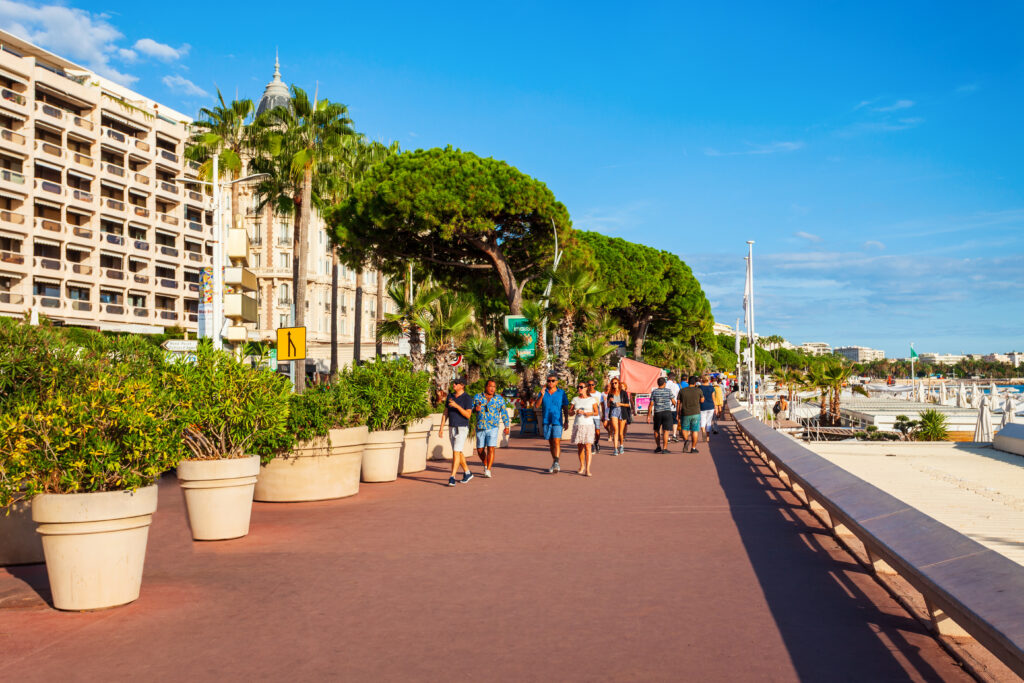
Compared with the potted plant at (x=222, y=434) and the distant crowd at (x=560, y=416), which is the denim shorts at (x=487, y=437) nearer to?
the distant crowd at (x=560, y=416)

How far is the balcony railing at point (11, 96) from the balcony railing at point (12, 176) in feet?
12.6

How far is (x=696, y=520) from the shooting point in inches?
375

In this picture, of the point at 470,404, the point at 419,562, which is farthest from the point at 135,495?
the point at 470,404

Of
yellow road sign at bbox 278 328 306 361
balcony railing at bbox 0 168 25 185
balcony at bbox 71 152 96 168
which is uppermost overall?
balcony at bbox 71 152 96 168

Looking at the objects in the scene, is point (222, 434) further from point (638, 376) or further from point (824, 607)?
point (638, 376)

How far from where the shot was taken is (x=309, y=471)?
1101 centimetres

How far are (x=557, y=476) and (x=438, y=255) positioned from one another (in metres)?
16.2

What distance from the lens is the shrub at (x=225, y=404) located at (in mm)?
8492

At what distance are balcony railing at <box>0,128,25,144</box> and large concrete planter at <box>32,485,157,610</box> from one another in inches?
1993

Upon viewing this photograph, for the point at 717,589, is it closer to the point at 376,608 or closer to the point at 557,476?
the point at 376,608

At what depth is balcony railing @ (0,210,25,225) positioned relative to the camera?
48219mm

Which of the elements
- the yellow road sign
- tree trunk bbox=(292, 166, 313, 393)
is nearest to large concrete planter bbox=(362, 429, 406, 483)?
the yellow road sign

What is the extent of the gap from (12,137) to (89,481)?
168 ft

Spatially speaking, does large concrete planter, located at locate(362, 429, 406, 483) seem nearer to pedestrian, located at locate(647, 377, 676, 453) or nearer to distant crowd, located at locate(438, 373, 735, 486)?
distant crowd, located at locate(438, 373, 735, 486)
